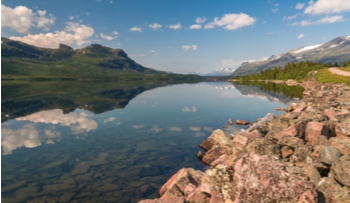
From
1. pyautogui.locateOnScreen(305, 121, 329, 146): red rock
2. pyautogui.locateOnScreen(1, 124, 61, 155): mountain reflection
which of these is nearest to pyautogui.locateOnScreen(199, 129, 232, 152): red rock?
pyautogui.locateOnScreen(305, 121, 329, 146): red rock

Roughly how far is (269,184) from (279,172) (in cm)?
73

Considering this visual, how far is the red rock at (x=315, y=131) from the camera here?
58.7ft

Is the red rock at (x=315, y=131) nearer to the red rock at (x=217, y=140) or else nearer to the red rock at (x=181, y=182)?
the red rock at (x=217, y=140)

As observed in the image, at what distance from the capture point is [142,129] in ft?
121

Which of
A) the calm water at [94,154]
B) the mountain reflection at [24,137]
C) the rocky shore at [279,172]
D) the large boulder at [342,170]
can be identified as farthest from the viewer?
the mountain reflection at [24,137]

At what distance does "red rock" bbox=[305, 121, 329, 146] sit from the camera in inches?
704

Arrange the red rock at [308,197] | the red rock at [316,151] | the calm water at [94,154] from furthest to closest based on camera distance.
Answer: the calm water at [94,154] < the red rock at [316,151] < the red rock at [308,197]

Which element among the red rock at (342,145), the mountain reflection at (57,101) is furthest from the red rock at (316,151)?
the mountain reflection at (57,101)

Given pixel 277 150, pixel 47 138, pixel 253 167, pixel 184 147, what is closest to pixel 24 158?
Answer: pixel 47 138

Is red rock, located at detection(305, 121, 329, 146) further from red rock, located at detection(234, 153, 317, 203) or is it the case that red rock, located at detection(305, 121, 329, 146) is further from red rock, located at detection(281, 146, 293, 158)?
red rock, located at detection(234, 153, 317, 203)

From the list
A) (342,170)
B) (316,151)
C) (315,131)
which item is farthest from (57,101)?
(342,170)

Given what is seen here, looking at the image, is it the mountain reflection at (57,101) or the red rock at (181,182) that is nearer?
the red rock at (181,182)

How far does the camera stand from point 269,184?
343 inches

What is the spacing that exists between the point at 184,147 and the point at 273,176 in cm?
2003
